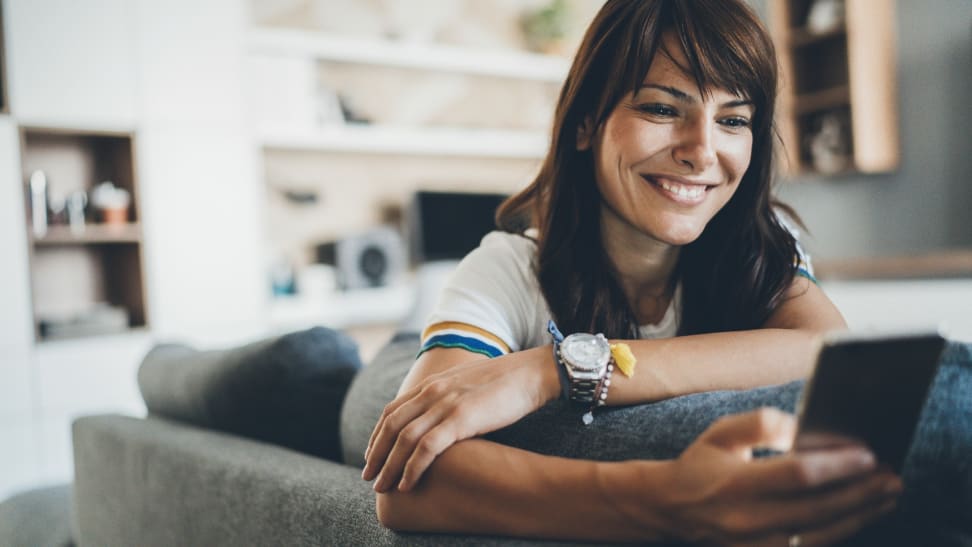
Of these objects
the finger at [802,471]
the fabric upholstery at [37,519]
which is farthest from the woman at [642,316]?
the fabric upholstery at [37,519]

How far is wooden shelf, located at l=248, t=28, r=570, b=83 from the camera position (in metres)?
4.15

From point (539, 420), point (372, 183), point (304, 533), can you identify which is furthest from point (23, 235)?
point (539, 420)

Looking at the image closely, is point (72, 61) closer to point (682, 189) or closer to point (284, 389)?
point (284, 389)

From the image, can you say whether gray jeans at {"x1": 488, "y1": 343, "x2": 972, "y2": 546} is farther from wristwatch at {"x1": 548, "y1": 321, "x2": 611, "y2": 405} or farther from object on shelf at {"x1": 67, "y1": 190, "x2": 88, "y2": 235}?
object on shelf at {"x1": 67, "y1": 190, "x2": 88, "y2": 235}

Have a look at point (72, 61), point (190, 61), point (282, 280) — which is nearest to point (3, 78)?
point (72, 61)

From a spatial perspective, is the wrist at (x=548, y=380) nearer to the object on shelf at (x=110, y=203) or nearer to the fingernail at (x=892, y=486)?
the fingernail at (x=892, y=486)

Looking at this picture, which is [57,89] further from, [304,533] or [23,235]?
[304,533]

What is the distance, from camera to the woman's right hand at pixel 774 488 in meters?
0.51

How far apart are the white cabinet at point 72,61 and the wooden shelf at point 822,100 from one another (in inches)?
143

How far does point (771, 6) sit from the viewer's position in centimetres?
443

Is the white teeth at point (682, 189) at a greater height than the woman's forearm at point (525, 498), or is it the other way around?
the white teeth at point (682, 189)

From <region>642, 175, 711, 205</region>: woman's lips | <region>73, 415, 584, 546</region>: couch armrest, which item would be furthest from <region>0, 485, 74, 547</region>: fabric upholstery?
<region>642, 175, 711, 205</region>: woman's lips

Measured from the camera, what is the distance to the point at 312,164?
4.54m

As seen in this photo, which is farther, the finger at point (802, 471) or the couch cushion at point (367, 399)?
the couch cushion at point (367, 399)
